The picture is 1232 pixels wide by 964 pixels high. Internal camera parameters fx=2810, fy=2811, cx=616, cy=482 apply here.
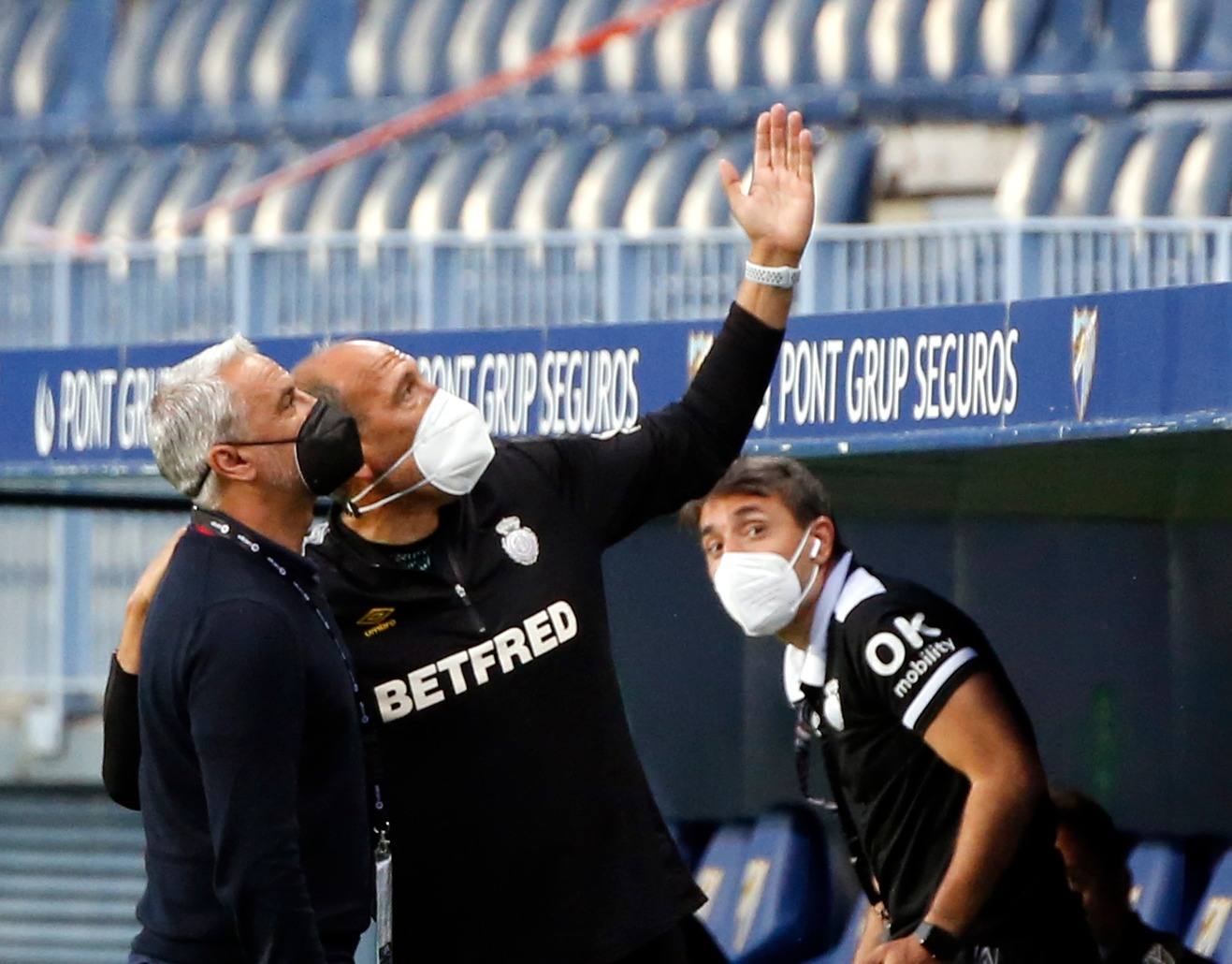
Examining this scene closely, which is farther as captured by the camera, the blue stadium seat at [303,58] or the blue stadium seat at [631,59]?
the blue stadium seat at [303,58]

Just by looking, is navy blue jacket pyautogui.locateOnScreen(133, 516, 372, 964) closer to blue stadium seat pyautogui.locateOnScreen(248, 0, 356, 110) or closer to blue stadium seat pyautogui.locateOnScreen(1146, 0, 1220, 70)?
blue stadium seat pyautogui.locateOnScreen(1146, 0, 1220, 70)

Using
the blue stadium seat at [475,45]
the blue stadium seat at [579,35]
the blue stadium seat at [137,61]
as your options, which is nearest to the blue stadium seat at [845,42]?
the blue stadium seat at [579,35]

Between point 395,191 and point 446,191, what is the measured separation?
0.40 m

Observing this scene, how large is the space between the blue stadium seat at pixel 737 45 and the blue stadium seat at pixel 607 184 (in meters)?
0.62

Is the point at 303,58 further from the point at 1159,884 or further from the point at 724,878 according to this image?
the point at 1159,884

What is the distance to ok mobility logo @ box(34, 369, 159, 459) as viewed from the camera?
6.63m

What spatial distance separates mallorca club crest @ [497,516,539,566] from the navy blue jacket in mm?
504

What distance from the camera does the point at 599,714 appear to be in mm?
4113

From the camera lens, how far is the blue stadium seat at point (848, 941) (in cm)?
692

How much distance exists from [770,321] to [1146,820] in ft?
9.27

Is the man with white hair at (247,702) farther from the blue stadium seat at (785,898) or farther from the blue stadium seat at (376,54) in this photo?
the blue stadium seat at (376,54)

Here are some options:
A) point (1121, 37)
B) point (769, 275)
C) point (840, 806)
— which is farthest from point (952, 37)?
point (769, 275)

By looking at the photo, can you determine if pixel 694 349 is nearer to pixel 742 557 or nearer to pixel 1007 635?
pixel 742 557

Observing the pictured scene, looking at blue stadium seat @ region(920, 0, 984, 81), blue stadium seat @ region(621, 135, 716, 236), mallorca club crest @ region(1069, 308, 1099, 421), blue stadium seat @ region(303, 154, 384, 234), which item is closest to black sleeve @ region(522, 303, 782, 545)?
mallorca club crest @ region(1069, 308, 1099, 421)
